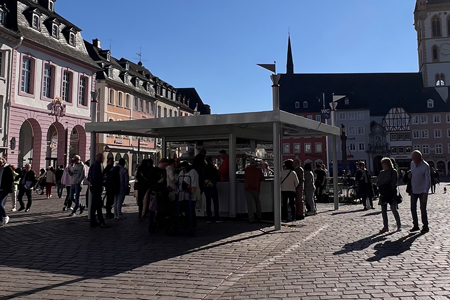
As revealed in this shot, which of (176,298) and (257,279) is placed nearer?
(176,298)

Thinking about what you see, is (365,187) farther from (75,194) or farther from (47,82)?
(47,82)

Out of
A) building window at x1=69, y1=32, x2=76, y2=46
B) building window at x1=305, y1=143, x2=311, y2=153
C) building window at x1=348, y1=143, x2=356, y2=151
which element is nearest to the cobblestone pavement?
building window at x1=69, y1=32, x2=76, y2=46

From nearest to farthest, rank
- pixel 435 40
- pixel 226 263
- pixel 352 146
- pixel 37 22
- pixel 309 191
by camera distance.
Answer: pixel 226 263 → pixel 309 191 → pixel 37 22 → pixel 352 146 → pixel 435 40

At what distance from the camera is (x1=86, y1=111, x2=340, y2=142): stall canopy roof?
386 inches

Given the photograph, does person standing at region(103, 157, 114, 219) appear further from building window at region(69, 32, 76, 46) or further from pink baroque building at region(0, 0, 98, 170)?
building window at region(69, 32, 76, 46)

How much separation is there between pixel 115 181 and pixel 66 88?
24.4 m

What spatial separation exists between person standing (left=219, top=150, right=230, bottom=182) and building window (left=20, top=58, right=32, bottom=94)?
22269 mm

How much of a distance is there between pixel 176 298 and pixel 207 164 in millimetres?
6143

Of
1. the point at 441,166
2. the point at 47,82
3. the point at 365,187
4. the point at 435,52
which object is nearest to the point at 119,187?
the point at 365,187

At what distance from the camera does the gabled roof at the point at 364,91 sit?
81625 millimetres

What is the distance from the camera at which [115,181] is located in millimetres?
11852

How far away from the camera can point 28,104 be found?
29.1m

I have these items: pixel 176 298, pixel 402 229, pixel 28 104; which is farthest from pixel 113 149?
pixel 176 298

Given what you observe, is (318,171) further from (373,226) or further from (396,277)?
(396,277)
